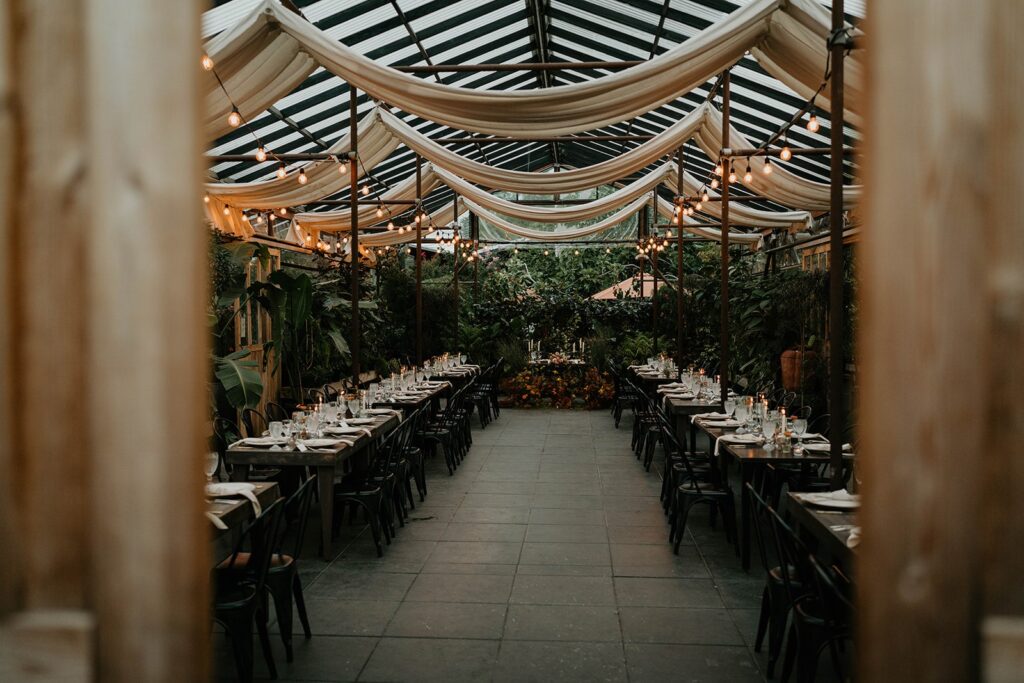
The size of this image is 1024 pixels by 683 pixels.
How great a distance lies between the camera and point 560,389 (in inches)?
545

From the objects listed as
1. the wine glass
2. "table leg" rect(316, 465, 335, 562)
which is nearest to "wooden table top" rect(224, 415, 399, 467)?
"table leg" rect(316, 465, 335, 562)

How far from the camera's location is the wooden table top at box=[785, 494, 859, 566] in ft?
10.5

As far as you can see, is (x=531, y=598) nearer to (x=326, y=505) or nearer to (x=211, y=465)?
(x=326, y=505)

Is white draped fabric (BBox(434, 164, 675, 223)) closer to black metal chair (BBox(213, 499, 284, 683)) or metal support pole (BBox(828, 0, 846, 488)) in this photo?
metal support pole (BBox(828, 0, 846, 488))

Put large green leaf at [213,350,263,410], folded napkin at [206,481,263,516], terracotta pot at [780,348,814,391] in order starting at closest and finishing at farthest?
folded napkin at [206,481,263,516]
large green leaf at [213,350,263,410]
terracotta pot at [780,348,814,391]

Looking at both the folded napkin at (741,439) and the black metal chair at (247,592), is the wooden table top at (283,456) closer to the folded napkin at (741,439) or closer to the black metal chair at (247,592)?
the black metal chair at (247,592)

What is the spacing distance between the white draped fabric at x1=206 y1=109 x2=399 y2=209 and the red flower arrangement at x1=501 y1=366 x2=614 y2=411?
5002 millimetres
